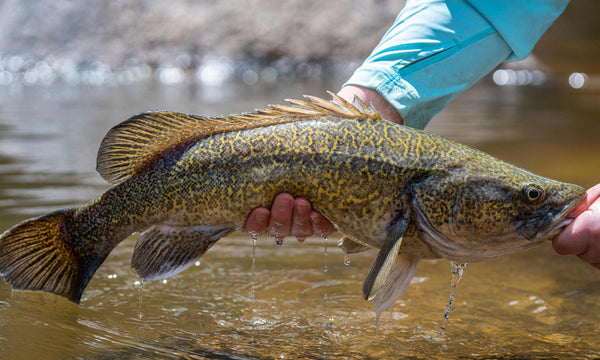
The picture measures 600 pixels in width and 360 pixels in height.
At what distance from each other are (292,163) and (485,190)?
937 mm

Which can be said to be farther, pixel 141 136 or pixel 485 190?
pixel 141 136

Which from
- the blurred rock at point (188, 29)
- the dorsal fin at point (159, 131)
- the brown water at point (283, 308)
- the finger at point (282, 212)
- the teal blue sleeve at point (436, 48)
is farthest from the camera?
the blurred rock at point (188, 29)

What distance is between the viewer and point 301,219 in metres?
3.53

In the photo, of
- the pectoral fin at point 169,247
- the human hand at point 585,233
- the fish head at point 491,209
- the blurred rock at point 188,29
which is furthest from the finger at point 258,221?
the blurred rock at point 188,29

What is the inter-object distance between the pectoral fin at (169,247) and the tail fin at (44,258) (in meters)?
0.26

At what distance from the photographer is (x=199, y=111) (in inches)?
425

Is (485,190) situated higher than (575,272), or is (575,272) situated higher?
(485,190)

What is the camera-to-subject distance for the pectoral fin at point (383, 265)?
10.5 feet

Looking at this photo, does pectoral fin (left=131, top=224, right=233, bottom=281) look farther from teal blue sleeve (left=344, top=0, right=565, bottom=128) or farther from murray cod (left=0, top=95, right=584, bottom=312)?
teal blue sleeve (left=344, top=0, right=565, bottom=128)

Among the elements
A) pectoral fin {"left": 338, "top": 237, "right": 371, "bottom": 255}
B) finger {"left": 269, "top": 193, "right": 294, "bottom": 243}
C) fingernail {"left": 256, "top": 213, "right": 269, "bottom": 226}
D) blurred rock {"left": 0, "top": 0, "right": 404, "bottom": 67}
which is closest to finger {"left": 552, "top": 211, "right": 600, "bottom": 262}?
pectoral fin {"left": 338, "top": 237, "right": 371, "bottom": 255}

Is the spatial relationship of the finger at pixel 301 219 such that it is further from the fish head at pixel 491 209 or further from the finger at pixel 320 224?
the fish head at pixel 491 209

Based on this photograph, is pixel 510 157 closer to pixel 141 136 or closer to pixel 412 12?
pixel 412 12

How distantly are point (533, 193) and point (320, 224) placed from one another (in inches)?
41.4

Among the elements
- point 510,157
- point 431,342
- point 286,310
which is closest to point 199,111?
point 510,157
